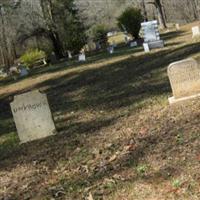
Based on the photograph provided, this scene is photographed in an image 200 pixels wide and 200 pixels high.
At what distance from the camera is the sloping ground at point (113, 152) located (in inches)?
219

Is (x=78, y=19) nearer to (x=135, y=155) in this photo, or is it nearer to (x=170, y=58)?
(x=170, y=58)

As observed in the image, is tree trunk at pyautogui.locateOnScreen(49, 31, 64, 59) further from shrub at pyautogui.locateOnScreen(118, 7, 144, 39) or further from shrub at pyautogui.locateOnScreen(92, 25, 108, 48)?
shrub at pyautogui.locateOnScreen(92, 25, 108, 48)

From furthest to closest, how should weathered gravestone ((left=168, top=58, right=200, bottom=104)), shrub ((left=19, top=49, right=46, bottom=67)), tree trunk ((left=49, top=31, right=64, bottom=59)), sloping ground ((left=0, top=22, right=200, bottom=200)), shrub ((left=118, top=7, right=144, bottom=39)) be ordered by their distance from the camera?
tree trunk ((left=49, top=31, right=64, bottom=59)), shrub ((left=118, top=7, right=144, bottom=39)), shrub ((left=19, top=49, right=46, bottom=67)), weathered gravestone ((left=168, top=58, right=200, bottom=104)), sloping ground ((left=0, top=22, right=200, bottom=200))

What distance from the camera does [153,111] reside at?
9000 mm

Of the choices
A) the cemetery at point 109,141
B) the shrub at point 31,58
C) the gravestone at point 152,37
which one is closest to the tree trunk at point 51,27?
the shrub at point 31,58

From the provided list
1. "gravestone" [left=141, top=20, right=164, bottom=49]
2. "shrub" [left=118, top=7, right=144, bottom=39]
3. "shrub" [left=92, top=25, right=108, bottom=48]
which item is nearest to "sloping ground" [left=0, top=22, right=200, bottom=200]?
"gravestone" [left=141, top=20, right=164, bottom=49]

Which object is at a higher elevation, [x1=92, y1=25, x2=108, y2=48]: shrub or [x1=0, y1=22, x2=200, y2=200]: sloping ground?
[x1=92, y1=25, x2=108, y2=48]: shrub

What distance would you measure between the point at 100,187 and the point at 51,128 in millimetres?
3440

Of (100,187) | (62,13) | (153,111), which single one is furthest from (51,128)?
(62,13)

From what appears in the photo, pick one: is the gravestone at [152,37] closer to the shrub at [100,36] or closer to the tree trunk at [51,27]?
the tree trunk at [51,27]

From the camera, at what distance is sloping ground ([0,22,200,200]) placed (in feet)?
18.2

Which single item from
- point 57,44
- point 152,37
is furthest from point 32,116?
point 57,44

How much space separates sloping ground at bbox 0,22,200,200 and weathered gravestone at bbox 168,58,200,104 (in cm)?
24

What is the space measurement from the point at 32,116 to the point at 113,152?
236 centimetres
